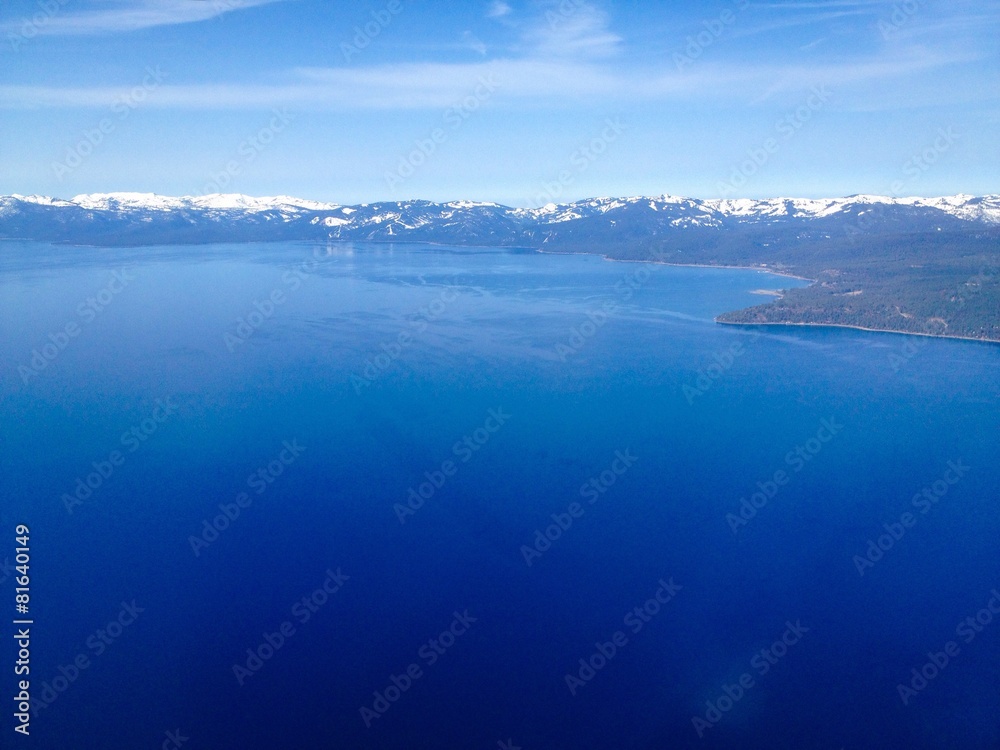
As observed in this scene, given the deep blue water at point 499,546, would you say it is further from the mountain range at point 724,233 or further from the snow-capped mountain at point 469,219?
the snow-capped mountain at point 469,219

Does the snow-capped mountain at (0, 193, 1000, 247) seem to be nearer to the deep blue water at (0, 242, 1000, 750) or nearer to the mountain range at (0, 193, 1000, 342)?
the mountain range at (0, 193, 1000, 342)

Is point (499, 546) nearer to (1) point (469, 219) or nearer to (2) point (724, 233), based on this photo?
(2) point (724, 233)

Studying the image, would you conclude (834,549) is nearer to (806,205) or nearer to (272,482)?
(272,482)

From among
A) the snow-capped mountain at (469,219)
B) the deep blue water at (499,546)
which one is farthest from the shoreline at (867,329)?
the snow-capped mountain at (469,219)

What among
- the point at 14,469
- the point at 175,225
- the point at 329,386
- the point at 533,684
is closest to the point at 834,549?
the point at 533,684

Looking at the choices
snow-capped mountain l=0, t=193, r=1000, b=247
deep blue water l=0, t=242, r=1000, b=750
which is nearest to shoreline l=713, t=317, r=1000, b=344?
deep blue water l=0, t=242, r=1000, b=750

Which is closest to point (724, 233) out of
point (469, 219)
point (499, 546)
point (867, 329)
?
point (469, 219)
